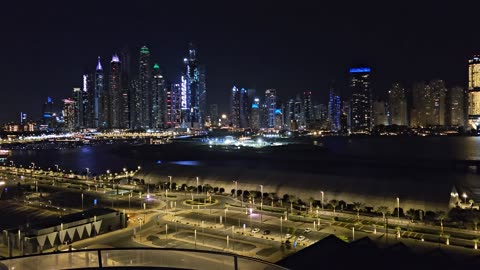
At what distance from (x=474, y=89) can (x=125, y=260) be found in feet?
501

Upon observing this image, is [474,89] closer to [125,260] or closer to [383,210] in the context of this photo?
[383,210]

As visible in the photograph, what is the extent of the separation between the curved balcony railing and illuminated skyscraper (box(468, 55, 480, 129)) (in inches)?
5938

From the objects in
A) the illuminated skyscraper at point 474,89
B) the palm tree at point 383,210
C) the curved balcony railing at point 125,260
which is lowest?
the palm tree at point 383,210

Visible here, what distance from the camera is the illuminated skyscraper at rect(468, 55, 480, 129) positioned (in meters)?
134

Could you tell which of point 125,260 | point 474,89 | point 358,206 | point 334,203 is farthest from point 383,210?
point 474,89

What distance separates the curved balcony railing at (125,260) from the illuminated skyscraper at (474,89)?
151 meters

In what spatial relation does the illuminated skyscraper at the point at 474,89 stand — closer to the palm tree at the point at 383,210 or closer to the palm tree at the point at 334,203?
the palm tree at the point at 334,203

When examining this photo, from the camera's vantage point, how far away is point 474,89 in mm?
134750

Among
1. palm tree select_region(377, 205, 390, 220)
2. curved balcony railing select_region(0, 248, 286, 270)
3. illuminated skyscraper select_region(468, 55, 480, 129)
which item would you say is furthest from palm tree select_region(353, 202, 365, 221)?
illuminated skyscraper select_region(468, 55, 480, 129)

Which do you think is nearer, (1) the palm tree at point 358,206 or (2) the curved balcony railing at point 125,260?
(2) the curved balcony railing at point 125,260

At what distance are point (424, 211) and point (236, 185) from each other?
492 inches

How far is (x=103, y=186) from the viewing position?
113ft

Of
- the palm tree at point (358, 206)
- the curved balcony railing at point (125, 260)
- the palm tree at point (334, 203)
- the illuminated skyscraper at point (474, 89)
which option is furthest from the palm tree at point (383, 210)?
the illuminated skyscraper at point (474, 89)

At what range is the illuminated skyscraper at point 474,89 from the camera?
134125mm
